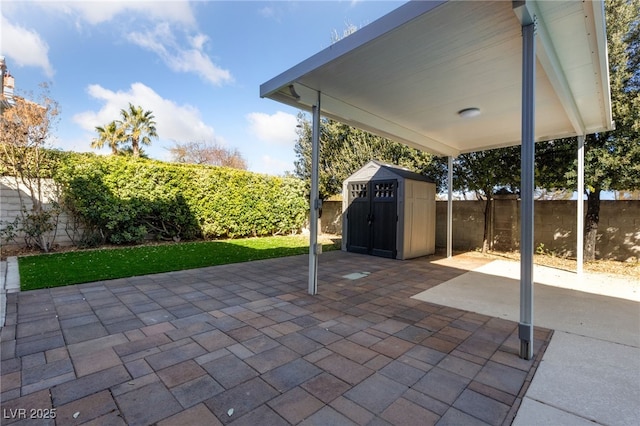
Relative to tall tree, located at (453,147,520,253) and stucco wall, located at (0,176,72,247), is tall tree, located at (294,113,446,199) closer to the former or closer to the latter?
tall tree, located at (453,147,520,253)

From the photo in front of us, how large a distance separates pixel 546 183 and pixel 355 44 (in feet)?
21.1

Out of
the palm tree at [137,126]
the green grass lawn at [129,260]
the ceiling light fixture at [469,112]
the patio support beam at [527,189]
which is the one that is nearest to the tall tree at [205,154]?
the palm tree at [137,126]

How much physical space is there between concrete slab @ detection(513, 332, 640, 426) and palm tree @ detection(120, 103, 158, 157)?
18532mm

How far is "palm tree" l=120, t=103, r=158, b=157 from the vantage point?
52.9 feet

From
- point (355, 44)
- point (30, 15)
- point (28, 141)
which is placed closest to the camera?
point (355, 44)

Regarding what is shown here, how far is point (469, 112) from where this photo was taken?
4.54 m

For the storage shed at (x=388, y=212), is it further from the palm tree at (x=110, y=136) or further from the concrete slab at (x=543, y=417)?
the palm tree at (x=110, y=136)

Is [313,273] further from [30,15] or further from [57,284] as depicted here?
[30,15]

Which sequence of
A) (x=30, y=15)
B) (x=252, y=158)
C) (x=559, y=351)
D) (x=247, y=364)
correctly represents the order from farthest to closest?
(x=252, y=158)
(x=30, y=15)
(x=559, y=351)
(x=247, y=364)

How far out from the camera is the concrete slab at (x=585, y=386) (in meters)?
1.68

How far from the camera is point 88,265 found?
5.44 m

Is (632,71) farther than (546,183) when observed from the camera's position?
No

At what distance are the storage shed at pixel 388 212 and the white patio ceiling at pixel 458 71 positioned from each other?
168 cm

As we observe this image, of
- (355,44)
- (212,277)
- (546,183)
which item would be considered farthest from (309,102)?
(546,183)
